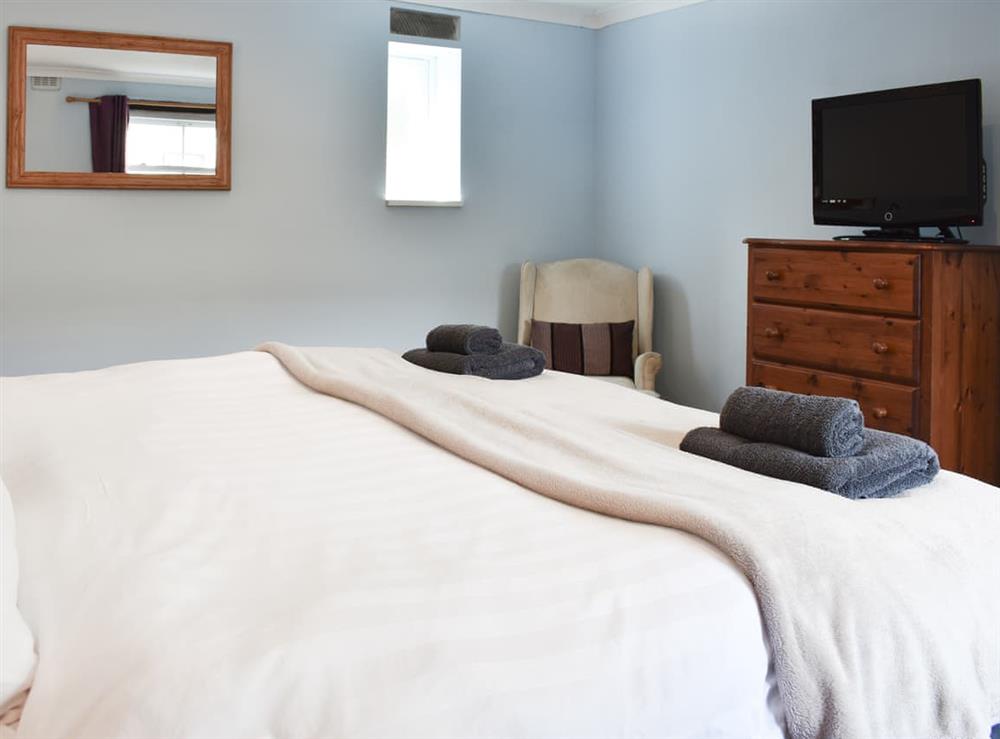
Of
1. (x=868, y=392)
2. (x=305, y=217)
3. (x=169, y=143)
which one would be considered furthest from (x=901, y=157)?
(x=169, y=143)

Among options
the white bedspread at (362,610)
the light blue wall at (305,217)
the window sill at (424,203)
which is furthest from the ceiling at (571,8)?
the white bedspread at (362,610)

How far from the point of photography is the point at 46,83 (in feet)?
13.8

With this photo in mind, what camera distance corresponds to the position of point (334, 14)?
482 cm

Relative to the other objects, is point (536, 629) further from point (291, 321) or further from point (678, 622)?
point (291, 321)

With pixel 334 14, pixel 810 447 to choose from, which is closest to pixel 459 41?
pixel 334 14

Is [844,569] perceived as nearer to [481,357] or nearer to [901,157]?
[481,357]

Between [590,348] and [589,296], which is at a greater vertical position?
[589,296]

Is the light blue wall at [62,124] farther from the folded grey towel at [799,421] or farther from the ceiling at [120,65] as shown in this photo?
the folded grey towel at [799,421]

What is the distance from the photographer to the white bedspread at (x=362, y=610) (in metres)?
A: 1.09

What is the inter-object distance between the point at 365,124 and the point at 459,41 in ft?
2.36

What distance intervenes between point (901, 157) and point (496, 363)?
5.76 ft

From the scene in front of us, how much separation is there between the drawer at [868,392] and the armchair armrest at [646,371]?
114 centimetres

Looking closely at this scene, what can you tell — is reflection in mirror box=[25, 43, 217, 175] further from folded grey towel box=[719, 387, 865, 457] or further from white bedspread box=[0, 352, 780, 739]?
folded grey towel box=[719, 387, 865, 457]

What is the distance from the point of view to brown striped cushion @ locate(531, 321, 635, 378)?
5023 millimetres
